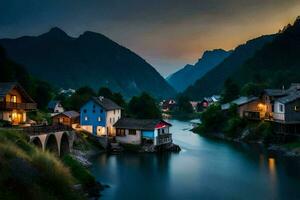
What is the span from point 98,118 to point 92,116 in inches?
52.8

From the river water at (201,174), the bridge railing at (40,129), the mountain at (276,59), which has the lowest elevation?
the river water at (201,174)

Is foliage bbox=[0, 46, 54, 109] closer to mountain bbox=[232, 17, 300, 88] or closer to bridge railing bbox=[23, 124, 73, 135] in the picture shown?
bridge railing bbox=[23, 124, 73, 135]

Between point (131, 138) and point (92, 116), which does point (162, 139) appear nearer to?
point (131, 138)

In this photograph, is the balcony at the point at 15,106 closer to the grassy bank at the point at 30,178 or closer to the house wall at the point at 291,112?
the grassy bank at the point at 30,178

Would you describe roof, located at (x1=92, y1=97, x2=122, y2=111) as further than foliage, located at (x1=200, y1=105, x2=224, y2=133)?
No

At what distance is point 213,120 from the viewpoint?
9156 cm

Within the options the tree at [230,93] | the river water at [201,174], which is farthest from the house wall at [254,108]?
the tree at [230,93]

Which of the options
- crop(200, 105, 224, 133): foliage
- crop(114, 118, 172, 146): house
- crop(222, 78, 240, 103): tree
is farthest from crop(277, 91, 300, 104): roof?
crop(222, 78, 240, 103): tree

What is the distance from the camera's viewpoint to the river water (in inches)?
1544

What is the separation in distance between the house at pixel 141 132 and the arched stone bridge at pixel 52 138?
44.5 feet

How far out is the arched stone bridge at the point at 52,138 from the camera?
1694 inches

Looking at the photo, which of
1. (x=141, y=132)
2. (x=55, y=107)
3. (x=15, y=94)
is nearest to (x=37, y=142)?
(x=15, y=94)

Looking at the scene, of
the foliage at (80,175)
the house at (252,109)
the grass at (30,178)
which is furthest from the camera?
the house at (252,109)

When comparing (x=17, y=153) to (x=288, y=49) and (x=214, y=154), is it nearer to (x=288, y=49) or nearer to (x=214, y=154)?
(x=214, y=154)
